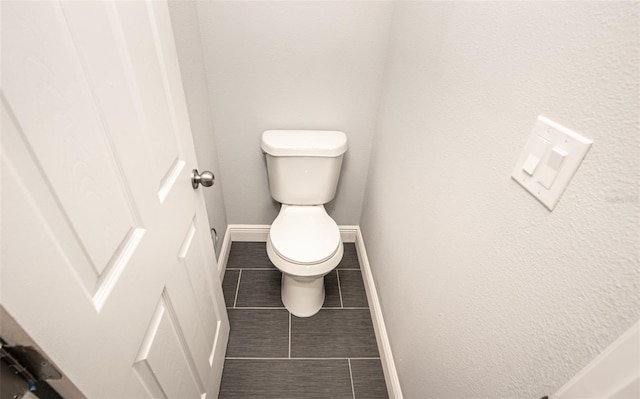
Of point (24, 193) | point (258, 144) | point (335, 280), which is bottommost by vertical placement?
point (335, 280)

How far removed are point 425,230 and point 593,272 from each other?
0.51 meters

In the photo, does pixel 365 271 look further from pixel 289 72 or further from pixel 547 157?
pixel 547 157

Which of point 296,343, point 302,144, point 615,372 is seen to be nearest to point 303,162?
point 302,144

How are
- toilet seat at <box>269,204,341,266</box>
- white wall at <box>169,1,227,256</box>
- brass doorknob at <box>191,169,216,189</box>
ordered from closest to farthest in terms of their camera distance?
brass doorknob at <box>191,169,216,189</box> < white wall at <box>169,1,227,256</box> < toilet seat at <box>269,204,341,266</box>

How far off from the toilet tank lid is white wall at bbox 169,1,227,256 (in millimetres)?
269

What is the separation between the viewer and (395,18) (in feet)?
4.01

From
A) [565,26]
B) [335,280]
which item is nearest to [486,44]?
[565,26]

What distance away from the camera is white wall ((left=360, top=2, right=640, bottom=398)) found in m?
0.37

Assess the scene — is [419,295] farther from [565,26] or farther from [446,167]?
[565,26]

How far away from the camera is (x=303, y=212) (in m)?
1.51

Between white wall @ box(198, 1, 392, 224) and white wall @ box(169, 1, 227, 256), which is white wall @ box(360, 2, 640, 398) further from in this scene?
white wall @ box(169, 1, 227, 256)

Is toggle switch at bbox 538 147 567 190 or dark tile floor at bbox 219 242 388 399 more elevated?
toggle switch at bbox 538 147 567 190

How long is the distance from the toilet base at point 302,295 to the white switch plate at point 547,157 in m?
1.06

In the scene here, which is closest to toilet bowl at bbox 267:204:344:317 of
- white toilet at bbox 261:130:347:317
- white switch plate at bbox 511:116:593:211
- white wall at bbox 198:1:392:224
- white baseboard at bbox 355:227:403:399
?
white toilet at bbox 261:130:347:317
